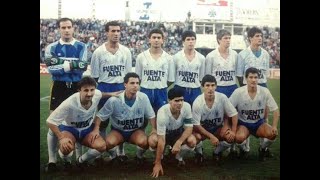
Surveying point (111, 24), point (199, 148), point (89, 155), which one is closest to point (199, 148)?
point (199, 148)

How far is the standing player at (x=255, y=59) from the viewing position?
12.9 feet

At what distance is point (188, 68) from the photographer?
3779 millimetres

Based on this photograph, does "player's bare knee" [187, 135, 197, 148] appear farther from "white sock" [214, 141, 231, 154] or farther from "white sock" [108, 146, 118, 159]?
→ "white sock" [108, 146, 118, 159]

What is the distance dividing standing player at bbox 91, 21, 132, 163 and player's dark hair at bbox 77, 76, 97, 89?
0.04m

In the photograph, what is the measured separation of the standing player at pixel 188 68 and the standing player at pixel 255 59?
17.0 inches

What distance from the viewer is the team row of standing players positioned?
355 cm

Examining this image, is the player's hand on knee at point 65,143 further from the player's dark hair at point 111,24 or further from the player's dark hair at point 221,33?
the player's dark hair at point 221,33

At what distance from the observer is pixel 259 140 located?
157 inches

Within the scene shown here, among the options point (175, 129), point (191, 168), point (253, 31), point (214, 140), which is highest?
point (253, 31)

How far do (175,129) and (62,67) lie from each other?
1169mm

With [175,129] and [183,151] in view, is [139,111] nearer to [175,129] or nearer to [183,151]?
[175,129]

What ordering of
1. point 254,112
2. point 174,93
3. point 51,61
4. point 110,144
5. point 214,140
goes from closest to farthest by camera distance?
1. point 51,61
2. point 110,144
3. point 174,93
4. point 214,140
5. point 254,112
